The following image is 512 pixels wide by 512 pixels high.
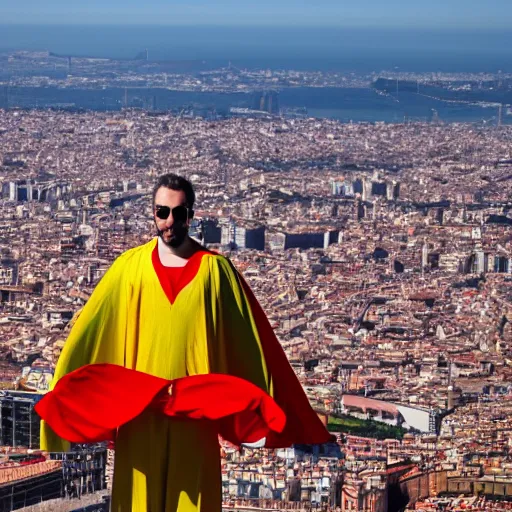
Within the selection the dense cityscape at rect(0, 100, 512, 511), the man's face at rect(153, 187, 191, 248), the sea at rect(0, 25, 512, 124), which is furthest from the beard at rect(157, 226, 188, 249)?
the sea at rect(0, 25, 512, 124)

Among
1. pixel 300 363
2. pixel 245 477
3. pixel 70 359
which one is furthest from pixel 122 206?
pixel 70 359

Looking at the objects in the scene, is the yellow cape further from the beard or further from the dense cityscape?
the dense cityscape

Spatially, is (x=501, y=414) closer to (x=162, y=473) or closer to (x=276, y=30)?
(x=162, y=473)

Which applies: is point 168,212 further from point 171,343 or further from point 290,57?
point 290,57

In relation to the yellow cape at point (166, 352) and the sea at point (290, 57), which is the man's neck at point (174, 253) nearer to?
the yellow cape at point (166, 352)

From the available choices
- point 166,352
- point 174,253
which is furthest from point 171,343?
point 174,253
